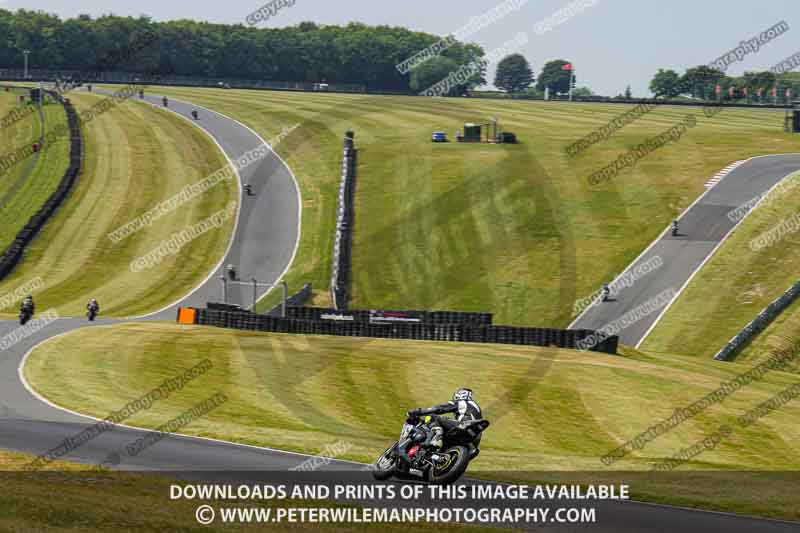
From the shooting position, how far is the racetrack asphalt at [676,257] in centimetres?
5738

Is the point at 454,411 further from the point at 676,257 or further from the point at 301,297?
the point at 676,257

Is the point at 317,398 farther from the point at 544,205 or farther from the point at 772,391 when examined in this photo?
the point at 544,205

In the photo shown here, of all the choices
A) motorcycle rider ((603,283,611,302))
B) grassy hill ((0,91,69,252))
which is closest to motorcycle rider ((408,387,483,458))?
motorcycle rider ((603,283,611,302))

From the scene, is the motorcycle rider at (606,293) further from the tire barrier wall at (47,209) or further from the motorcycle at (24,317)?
the tire barrier wall at (47,209)

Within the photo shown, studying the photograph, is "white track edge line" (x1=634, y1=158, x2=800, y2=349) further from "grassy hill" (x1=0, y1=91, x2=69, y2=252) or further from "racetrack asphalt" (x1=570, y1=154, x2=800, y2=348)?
"grassy hill" (x1=0, y1=91, x2=69, y2=252)

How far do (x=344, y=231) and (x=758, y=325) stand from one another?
2918 centimetres

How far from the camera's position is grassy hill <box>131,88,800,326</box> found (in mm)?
64250

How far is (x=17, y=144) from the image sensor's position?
97.6m

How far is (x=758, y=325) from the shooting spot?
53.8 meters

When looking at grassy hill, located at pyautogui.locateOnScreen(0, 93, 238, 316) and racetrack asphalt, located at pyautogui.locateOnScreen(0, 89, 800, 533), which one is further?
grassy hill, located at pyautogui.locateOnScreen(0, 93, 238, 316)

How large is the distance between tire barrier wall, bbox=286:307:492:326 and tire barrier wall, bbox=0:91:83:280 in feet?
77.5

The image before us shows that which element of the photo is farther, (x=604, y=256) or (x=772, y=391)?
(x=604, y=256)

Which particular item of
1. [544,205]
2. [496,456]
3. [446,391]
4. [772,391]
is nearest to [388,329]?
[446,391]

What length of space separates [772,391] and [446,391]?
44.6 feet
